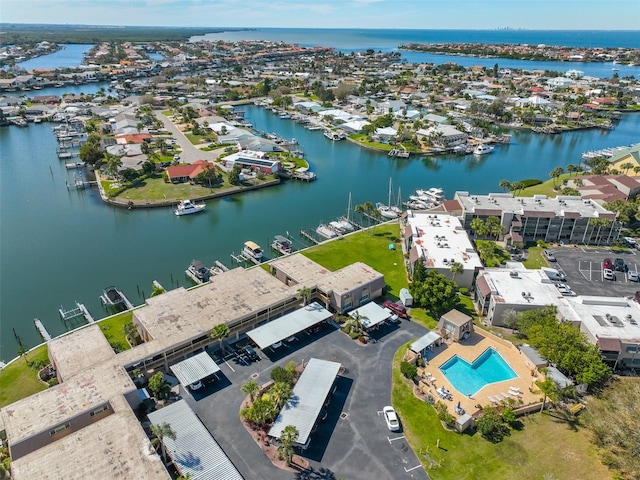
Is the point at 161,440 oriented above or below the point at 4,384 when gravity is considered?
above

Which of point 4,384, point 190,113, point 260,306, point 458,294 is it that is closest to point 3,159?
point 190,113

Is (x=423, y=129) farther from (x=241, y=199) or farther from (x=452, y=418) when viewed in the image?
(x=452, y=418)

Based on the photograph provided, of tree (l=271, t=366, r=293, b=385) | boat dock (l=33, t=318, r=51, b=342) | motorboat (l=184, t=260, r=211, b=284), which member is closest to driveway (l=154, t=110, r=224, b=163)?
motorboat (l=184, t=260, r=211, b=284)

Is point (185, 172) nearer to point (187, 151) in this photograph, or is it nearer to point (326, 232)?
point (187, 151)

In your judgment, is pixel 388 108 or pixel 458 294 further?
pixel 388 108

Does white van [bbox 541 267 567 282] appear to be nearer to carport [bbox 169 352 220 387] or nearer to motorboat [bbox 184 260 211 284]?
carport [bbox 169 352 220 387]

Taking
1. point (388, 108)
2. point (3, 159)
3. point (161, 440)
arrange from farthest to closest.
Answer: point (388, 108) → point (3, 159) → point (161, 440)
